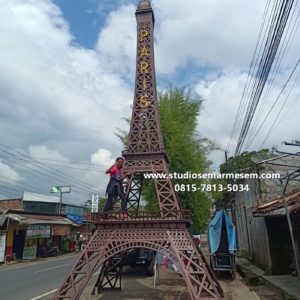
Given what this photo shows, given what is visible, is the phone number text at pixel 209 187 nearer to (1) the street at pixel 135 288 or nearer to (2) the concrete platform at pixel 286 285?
(1) the street at pixel 135 288

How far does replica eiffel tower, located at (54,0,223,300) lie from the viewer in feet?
33.2

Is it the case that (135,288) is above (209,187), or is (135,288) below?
below

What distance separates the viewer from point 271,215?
12898mm

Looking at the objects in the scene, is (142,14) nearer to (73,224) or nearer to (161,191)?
(161,191)

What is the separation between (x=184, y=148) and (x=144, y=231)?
10.8 m

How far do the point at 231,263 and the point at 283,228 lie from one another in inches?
114

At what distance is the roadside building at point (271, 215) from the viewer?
13.6m

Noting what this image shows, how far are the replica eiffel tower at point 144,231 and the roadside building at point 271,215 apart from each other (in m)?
3.56

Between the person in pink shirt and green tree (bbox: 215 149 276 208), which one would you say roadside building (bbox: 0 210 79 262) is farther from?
the person in pink shirt

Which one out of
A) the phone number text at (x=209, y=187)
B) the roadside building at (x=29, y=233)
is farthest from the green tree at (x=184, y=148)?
the roadside building at (x=29, y=233)

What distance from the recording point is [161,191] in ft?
45.2

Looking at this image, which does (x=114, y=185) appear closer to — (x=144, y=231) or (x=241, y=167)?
(x=144, y=231)

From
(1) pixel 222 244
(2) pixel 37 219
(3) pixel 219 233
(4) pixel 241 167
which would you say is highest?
(4) pixel 241 167

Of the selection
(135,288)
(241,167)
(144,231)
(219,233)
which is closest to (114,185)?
(144,231)
